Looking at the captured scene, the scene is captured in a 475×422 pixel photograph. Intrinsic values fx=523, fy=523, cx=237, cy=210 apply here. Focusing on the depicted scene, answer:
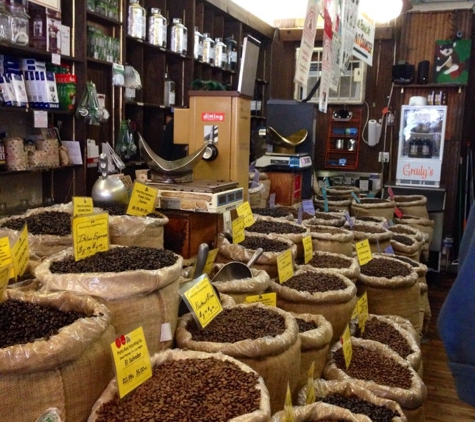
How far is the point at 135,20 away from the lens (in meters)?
3.98

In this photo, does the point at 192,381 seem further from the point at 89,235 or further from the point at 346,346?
the point at 346,346

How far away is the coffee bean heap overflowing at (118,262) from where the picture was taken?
1.42m

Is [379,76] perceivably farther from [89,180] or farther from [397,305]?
[397,305]

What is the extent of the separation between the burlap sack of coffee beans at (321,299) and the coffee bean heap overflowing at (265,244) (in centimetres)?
18

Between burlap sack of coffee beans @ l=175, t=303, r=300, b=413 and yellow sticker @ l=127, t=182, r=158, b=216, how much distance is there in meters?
0.56

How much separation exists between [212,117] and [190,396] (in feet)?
5.41

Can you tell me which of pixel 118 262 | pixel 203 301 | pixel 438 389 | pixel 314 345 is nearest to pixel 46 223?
pixel 118 262

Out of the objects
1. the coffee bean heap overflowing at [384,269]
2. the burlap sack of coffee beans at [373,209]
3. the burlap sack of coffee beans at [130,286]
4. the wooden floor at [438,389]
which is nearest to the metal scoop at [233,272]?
the burlap sack of coffee beans at [130,286]

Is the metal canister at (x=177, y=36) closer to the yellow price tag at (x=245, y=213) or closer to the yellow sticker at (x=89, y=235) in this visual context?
the yellow price tag at (x=245, y=213)

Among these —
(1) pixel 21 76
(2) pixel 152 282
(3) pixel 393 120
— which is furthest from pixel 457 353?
(3) pixel 393 120

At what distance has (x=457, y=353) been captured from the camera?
3.17 feet

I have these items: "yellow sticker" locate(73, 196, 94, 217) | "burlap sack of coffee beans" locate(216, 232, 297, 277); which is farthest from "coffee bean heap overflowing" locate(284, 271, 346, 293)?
"yellow sticker" locate(73, 196, 94, 217)

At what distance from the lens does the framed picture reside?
230 inches

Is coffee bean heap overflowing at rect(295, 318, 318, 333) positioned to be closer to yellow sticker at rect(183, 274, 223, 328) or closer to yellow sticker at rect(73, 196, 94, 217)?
yellow sticker at rect(183, 274, 223, 328)
